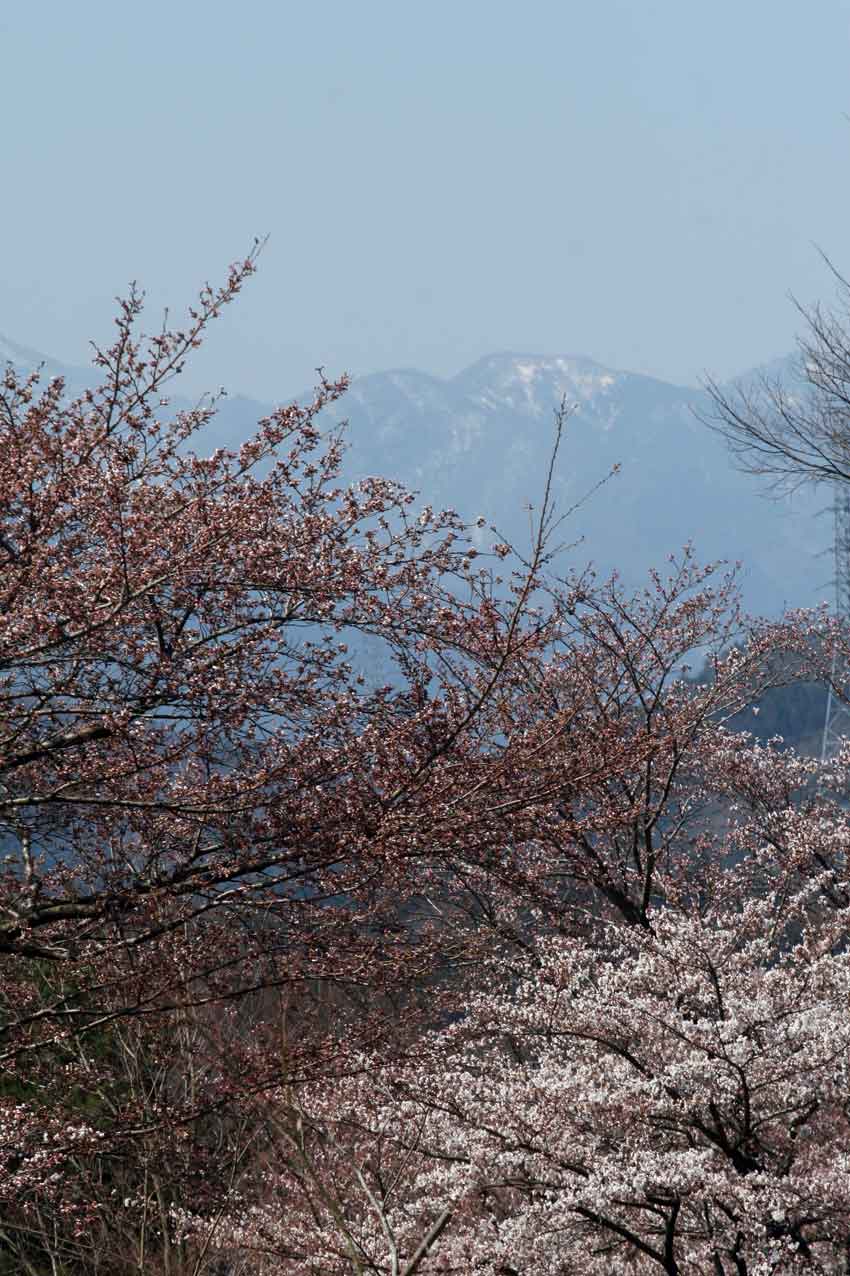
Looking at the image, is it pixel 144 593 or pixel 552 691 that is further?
pixel 552 691

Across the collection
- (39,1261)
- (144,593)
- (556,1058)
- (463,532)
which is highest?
(463,532)

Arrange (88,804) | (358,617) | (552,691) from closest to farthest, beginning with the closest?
(88,804)
(358,617)
(552,691)

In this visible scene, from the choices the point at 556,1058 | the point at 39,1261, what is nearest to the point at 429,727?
the point at 556,1058

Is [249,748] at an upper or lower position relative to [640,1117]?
upper

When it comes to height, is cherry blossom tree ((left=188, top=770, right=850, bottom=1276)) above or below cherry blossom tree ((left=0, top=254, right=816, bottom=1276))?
below

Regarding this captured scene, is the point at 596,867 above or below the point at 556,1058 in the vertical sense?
above

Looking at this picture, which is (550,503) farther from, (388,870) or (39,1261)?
(39,1261)

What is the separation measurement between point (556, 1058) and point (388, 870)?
2.06 meters

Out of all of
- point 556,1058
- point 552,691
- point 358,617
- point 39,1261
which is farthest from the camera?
point 39,1261

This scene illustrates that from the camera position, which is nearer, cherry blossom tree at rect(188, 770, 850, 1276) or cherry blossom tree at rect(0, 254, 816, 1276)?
cherry blossom tree at rect(0, 254, 816, 1276)

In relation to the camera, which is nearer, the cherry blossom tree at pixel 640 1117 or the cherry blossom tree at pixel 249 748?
the cherry blossom tree at pixel 249 748

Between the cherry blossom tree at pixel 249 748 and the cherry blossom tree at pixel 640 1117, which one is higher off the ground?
the cherry blossom tree at pixel 249 748

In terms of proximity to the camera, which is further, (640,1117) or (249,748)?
(640,1117)

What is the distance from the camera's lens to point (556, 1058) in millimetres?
7465
